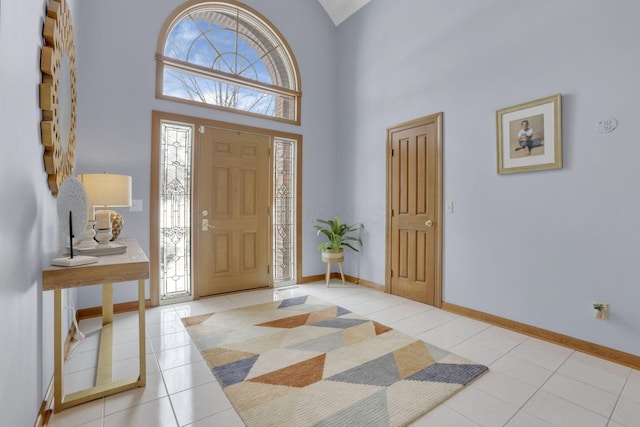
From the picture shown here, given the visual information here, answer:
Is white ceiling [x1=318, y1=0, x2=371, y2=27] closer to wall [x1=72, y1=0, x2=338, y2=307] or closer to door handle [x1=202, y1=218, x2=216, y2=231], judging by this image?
wall [x1=72, y1=0, x2=338, y2=307]

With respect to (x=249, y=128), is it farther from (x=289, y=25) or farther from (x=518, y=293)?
(x=518, y=293)

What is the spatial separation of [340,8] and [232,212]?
3.40 m

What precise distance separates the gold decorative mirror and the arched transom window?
1198 millimetres

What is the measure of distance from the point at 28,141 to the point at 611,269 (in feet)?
12.1

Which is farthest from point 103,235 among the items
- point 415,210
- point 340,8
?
point 340,8

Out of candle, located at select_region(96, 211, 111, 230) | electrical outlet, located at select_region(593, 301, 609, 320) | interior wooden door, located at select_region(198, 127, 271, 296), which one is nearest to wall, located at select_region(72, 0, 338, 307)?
interior wooden door, located at select_region(198, 127, 271, 296)

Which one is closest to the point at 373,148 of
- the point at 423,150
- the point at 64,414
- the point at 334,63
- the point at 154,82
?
the point at 423,150

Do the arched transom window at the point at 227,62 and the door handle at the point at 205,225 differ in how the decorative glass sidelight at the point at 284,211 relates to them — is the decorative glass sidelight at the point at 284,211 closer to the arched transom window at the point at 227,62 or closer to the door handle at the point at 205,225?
the arched transom window at the point at 227,62

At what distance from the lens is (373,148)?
4.23 meters

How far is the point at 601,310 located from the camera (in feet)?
7.57

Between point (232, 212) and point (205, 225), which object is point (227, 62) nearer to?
point (232, 212)

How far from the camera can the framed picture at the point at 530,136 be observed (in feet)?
8.36

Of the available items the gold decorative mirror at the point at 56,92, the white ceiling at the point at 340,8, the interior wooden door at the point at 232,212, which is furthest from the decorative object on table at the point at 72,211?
the white ceiling at the point at 340,8

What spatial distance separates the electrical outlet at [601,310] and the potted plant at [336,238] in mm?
2475
